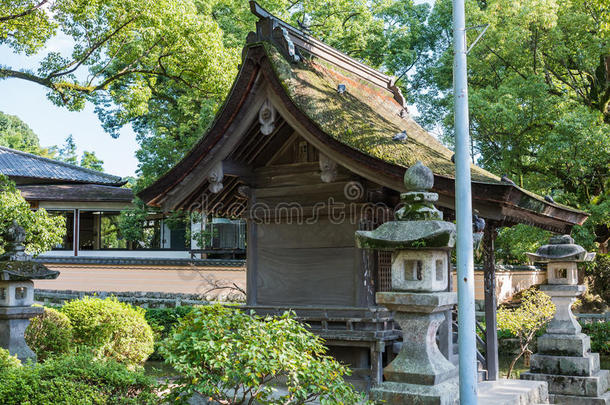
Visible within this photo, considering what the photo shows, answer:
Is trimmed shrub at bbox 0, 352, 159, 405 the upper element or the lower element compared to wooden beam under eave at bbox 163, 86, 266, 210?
lower

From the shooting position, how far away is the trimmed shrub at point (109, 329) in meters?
12.8

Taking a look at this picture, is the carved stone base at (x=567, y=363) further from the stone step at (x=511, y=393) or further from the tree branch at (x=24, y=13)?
the tree branch at (x=24, y=13)

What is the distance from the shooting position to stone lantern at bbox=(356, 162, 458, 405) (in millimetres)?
6031

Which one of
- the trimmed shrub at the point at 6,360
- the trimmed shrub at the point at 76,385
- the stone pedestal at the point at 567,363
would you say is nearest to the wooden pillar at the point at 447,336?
the stone pedestal at the point at 567,363

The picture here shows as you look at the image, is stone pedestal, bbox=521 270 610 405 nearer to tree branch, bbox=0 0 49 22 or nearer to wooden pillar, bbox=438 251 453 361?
wooden pillar, bbox=438 251 453 361

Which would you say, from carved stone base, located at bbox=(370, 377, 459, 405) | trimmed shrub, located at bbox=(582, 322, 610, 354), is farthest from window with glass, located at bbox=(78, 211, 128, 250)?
carved stone base, located at bbox=(370, 377, 459, 405)

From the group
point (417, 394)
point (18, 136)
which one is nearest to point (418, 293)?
point (417, 394)

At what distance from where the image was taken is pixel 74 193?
29.7 m

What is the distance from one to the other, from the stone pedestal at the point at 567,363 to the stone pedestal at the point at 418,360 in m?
5.46

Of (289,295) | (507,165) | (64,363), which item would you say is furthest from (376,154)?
(507,165)

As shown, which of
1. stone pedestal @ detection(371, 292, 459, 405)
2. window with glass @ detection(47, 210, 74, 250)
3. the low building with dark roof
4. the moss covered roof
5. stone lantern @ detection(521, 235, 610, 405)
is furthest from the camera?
window with glass @ detection(47, 210, 74, 250)

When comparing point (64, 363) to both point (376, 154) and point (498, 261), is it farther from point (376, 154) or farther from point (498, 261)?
point (498, 261)

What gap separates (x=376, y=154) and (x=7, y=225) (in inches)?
311

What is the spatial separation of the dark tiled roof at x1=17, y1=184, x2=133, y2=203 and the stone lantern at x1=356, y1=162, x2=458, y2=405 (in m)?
24.9
